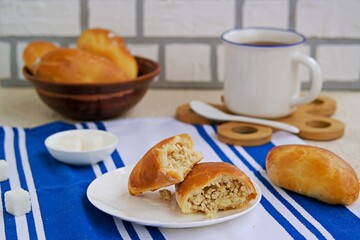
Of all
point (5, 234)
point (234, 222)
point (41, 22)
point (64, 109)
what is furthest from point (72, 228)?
point (41, 22)

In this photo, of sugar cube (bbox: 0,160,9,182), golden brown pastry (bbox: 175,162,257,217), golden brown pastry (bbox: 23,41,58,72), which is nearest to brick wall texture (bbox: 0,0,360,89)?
golden brown pastry (bbox: 23,41,58,72)

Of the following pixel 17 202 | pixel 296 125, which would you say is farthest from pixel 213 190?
pixel 296 125

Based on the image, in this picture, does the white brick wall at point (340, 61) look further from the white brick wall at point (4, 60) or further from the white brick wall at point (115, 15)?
the white brick wall at point (4, 60)

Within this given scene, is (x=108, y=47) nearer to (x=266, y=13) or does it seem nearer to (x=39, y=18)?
(x=39, y=18)

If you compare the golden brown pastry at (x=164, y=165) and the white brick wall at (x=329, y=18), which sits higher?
the white brick wall at (x=329, y=18)

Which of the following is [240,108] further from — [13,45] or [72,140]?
[13,45]

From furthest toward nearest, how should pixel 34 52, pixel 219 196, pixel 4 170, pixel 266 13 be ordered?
pixel 266 13
pixel 34 52
pixel 4 170
pixel 219 196

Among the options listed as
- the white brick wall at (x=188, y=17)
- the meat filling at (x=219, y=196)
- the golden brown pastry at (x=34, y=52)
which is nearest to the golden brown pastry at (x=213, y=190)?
the meat filling at (x=219, y=196)

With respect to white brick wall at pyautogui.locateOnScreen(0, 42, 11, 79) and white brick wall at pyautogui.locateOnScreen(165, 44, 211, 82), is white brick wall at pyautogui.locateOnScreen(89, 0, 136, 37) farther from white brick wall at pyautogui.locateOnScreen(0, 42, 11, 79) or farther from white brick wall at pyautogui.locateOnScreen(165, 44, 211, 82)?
white brick wall at pyautogui.locateOnScreen(0, 42, 11, 79)
